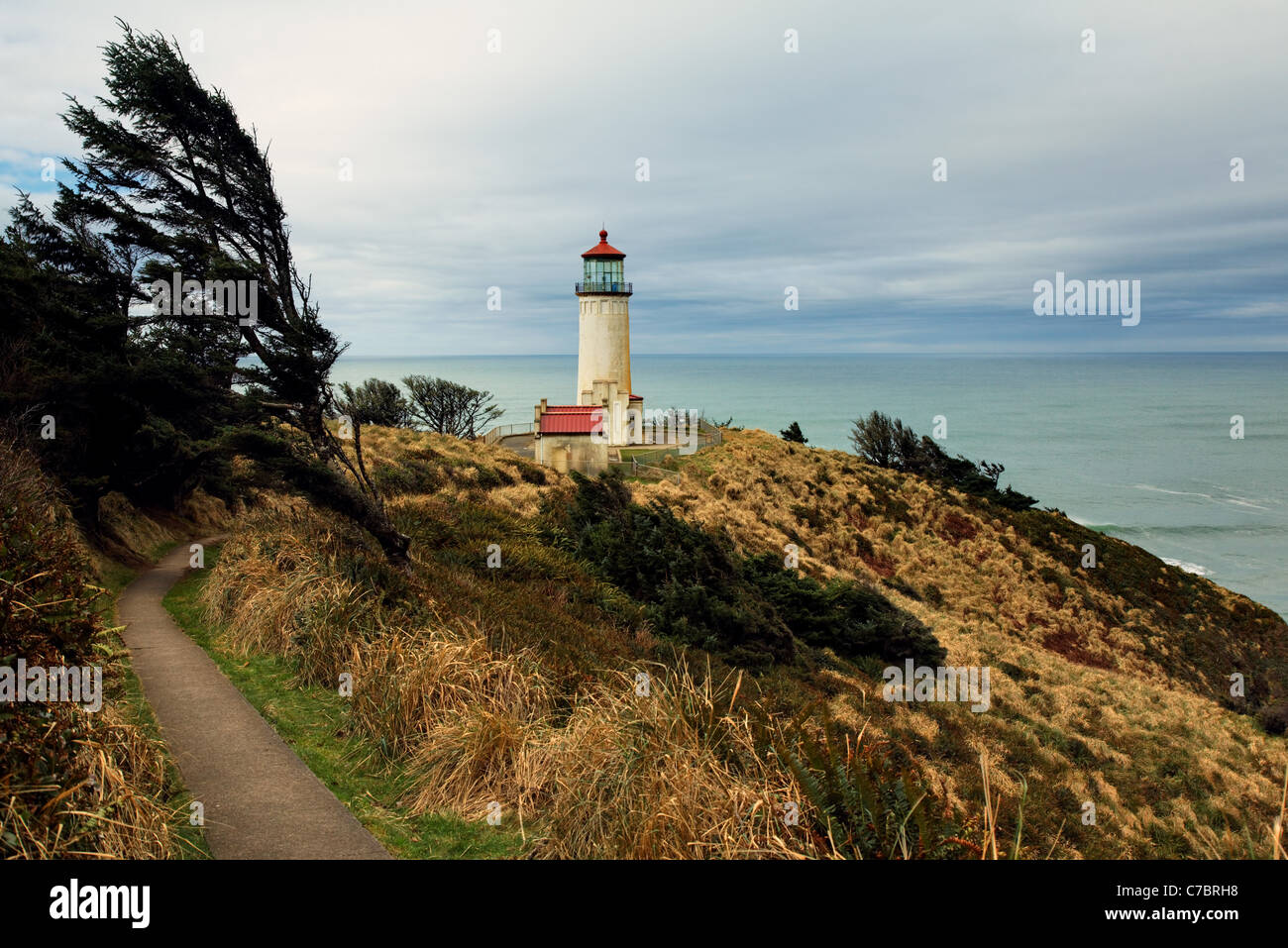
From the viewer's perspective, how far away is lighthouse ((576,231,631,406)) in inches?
1644

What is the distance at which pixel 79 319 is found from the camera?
13867mm

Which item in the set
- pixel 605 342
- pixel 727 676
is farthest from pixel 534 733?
pixel 605 342

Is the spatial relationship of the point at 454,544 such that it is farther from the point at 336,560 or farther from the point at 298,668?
the point at 298,668

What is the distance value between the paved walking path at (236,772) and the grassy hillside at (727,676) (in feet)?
2.42

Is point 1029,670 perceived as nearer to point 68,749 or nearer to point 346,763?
point 346,763

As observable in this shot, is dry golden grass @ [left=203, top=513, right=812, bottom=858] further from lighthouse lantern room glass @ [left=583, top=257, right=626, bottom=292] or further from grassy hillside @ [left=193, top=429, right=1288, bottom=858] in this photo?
lighthouse lantern room glass @ [left=583, top=257, right=626, bottom=292]

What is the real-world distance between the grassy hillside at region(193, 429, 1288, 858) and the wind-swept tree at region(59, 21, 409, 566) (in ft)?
4.62

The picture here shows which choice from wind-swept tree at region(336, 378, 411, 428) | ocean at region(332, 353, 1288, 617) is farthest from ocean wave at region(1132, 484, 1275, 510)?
wind-swept tree at region(336, 378, 411, 428)

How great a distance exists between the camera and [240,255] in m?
11.1

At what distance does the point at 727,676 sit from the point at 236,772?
413cm

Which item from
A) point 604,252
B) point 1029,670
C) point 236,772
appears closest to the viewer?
point 236,772
